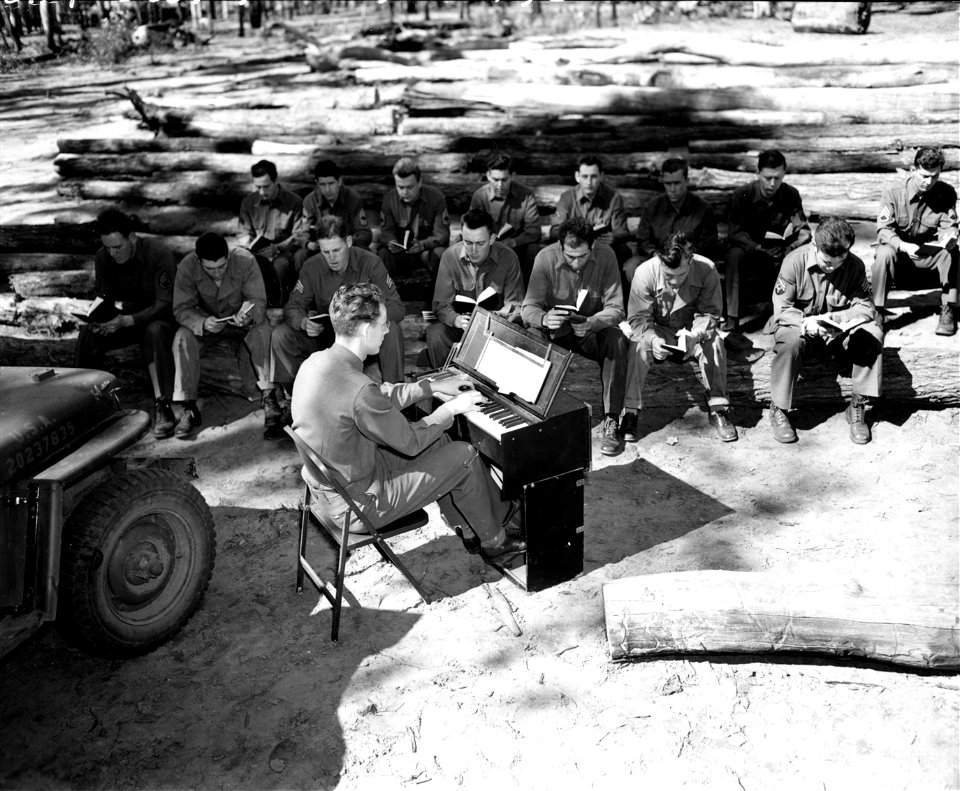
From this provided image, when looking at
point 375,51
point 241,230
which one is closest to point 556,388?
point 241,230

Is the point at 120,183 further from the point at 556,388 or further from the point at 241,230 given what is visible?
the point at 556,388

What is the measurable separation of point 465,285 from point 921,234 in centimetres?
422

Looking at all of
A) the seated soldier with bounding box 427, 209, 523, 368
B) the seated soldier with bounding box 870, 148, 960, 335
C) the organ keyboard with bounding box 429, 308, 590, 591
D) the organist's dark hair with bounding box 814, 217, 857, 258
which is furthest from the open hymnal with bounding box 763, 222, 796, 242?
the organ keyboard with bounding box 429, 308, 590, 591

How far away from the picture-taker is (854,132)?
35.8 ft

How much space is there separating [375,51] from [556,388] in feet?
45.9

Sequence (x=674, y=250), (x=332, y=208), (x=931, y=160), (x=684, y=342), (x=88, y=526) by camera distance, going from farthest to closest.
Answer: (x=332, y=208), (x=931, y=160), (x=684, y=342), (x=674, y=250), (x=88, y=526)

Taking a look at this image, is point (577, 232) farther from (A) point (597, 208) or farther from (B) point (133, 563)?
(B) point (133, 563)

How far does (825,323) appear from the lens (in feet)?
24.2

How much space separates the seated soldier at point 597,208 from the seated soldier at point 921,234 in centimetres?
230

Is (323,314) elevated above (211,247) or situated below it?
below

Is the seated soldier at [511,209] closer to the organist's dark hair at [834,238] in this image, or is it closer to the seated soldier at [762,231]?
the seated soldier at [762,231]

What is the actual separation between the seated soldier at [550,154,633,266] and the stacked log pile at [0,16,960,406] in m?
0.96

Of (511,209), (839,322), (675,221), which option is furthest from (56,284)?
(839,322)

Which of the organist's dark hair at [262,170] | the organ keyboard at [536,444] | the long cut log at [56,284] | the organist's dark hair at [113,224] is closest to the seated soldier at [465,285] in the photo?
the organ keyboard at [536,444]
